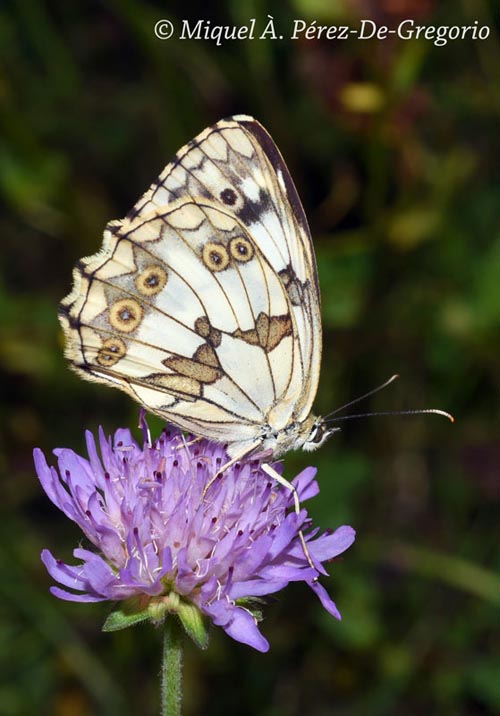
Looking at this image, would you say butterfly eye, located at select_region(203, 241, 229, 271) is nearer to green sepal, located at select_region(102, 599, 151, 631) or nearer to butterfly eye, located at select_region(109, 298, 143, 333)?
butterfly eye, located at select_region(109, 298, 143, 333)

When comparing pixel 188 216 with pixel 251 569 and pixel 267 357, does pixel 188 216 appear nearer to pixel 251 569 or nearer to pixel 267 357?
pixel 267 357

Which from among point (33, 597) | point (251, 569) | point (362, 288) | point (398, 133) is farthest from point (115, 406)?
point (251, 569)

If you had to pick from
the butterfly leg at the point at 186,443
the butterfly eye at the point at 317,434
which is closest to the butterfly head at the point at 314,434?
the butterfly eye at the point at 317,434

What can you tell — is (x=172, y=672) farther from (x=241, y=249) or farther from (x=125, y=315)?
(x=241, y=249)

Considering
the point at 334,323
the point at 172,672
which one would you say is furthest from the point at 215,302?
the point at 334,323

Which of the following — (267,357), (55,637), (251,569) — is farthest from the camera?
(55,637)

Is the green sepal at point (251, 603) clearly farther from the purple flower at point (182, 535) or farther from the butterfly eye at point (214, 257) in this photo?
the butterfly eye at point (214, 257)

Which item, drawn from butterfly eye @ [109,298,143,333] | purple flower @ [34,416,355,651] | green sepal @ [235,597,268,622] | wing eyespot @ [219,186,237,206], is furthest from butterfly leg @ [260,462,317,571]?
wing eyespot @ [219,186,237,206]
